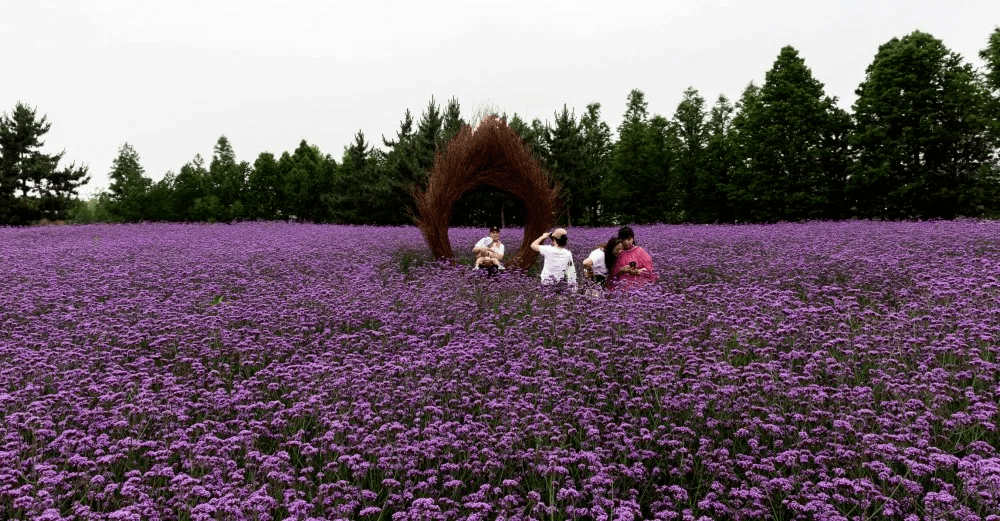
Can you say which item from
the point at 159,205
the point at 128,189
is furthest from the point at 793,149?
the point at 128,189

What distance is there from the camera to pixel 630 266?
855 centimetres

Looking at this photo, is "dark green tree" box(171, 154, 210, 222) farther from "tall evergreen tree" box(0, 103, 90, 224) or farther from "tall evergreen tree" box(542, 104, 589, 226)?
"tall evergreen tree" box(542, 104, 589, 226)

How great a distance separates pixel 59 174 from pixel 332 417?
49.0 metres

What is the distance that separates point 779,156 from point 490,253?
1080 inches

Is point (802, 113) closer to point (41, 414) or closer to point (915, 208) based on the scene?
point (915, 208)

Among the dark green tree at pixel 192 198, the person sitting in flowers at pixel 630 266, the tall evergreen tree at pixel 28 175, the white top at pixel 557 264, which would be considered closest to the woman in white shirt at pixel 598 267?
the white top at pixel 557 264

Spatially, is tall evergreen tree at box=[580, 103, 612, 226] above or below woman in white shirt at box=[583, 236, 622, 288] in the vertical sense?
above

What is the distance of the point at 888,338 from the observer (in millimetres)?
4871

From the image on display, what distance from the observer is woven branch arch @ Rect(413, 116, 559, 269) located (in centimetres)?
1215

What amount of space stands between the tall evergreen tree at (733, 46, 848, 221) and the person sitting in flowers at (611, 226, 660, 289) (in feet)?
85.5

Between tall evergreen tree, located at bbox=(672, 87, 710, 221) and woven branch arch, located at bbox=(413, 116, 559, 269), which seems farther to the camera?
tall evergreen tree, located at bbox=(672, 87, 710, 221)

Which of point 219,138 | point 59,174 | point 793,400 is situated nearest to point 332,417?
point 793,400

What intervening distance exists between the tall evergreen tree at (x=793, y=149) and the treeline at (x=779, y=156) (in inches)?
2.7

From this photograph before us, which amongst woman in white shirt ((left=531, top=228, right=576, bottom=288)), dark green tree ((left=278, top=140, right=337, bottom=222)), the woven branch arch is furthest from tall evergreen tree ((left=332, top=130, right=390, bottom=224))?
woman in white shirt ((left=531, top=228, right=576, bottom=288))
